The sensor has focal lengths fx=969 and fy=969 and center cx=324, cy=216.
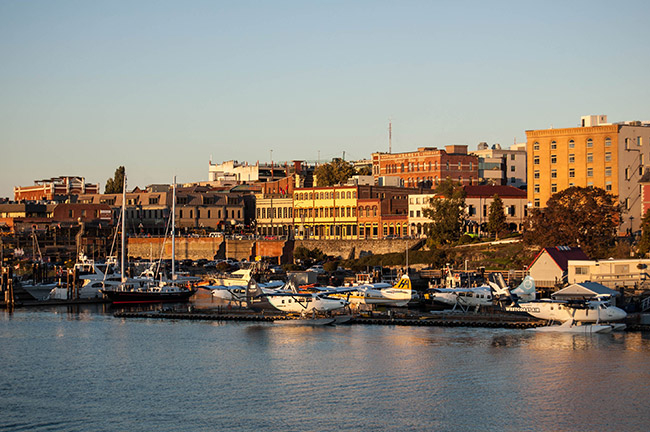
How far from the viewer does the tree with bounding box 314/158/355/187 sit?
559 ft

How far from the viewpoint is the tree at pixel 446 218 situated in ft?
415

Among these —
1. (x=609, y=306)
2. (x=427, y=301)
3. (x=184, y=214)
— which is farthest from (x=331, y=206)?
(x=609, y=306)

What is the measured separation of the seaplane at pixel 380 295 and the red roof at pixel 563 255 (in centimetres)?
1350

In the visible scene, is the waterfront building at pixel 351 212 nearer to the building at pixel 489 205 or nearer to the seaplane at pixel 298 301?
the building at pixel 489 205

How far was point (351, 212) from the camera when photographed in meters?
146

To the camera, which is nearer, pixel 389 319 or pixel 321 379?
pixel 321 379

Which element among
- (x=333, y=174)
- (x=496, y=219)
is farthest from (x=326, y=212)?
(x=496, y=219)

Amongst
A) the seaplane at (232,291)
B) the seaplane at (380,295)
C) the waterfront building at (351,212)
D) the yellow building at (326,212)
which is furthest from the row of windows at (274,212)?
the seaplane at (380,295)

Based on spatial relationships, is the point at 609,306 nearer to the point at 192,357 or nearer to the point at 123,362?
the point at 192,357

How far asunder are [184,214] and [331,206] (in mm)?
36840

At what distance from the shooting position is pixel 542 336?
227 feet

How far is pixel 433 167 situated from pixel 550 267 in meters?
70.7

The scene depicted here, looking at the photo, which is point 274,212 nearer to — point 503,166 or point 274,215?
point 274,215

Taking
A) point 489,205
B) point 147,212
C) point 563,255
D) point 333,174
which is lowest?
point 563,255
